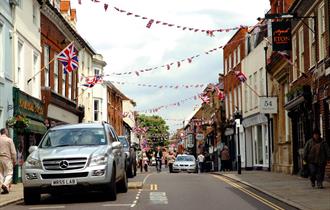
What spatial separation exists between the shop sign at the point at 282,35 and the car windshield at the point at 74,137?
13.2 m

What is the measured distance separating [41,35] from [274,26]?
444 inches

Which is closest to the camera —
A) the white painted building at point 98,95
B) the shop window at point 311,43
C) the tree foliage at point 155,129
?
the shop window at point 311,43

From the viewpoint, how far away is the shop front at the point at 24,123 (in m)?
23.7

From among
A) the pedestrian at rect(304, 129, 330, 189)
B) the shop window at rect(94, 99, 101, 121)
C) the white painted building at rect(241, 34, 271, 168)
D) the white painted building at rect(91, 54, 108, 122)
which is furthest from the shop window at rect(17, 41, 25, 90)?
the shop window at rect(94, 99, 101, 121)

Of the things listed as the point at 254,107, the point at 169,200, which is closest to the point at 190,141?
the point at 254,107

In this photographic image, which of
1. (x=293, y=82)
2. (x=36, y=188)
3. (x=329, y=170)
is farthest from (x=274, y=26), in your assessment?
(x=36, y=188)

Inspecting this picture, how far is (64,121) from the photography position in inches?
1476

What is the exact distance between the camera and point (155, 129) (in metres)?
129

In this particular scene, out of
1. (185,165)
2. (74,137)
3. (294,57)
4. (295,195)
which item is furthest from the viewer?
(185,165)

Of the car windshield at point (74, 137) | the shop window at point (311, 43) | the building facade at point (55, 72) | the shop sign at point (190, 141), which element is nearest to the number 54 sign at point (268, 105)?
the shop window at point (311, 43)

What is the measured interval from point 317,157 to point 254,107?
22737 millimetres

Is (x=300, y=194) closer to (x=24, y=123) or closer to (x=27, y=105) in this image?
(x=24, y=123)

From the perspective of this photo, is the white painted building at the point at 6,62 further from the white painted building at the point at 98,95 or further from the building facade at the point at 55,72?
the white painted building at the point at 98,95

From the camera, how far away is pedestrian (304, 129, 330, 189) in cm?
1855
